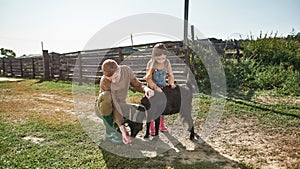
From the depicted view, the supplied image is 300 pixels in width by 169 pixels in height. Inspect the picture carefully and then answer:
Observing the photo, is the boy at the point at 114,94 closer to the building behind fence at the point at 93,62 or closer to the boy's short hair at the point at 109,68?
the boy's short hair at the point at 109,68

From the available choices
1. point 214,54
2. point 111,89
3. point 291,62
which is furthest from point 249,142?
point 291,62

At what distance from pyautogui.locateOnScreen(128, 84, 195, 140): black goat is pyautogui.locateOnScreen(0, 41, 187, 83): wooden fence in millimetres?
3671

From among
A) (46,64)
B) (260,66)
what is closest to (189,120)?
(260,66)

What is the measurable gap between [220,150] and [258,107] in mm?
2195

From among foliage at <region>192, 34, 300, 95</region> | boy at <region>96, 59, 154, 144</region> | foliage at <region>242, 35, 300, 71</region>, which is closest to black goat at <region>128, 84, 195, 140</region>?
boy at <region>96, 59, 154, 144</region>

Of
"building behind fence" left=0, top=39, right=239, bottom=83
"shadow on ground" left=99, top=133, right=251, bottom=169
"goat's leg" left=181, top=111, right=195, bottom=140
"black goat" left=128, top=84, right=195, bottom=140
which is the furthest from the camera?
"building behind fence" left=0, top=39, right=239, bottom=83

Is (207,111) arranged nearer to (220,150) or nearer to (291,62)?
(220,150)

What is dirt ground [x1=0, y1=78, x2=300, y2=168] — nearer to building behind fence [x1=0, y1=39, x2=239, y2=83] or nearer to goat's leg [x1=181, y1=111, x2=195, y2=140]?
goat's leg [x1=181, y1=111, x2=195, y2=140]

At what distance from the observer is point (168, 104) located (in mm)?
2902

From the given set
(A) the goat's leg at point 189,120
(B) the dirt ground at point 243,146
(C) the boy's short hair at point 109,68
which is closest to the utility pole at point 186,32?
(B) the dirt ground at point 243,146

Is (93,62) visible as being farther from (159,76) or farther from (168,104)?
(168,104)

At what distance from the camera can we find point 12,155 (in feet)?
8.52

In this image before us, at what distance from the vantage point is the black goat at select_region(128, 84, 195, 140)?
9.26 ft

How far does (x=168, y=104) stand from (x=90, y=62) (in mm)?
6746
